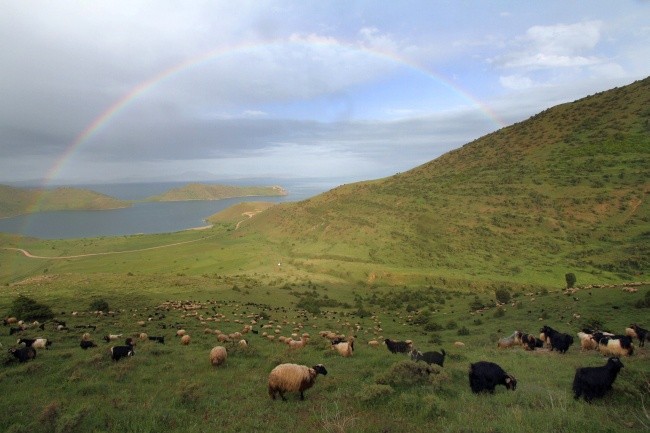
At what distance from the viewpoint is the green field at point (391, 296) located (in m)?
8.95

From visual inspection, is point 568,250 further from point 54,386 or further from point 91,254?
point 91,254

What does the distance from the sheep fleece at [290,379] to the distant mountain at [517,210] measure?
47.7 meters

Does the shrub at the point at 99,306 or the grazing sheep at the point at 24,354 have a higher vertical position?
the grazing sheep at the point at 24,354

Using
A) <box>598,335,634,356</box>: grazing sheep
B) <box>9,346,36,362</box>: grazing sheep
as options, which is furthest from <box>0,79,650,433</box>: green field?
<box>598,335,634,356</box>: grazing sheep

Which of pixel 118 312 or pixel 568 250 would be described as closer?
pixel 118 312

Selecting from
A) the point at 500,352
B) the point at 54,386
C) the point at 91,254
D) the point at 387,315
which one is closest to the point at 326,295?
the point at 387,315

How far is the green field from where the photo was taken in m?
8.95

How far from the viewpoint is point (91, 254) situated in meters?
110

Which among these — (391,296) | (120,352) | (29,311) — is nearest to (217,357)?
(120,352)

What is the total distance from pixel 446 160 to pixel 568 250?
5379 centimetres

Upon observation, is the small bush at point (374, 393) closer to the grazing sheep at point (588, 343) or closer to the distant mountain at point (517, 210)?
the grazing sheep at point (588, 343)

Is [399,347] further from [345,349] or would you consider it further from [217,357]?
[217,357]

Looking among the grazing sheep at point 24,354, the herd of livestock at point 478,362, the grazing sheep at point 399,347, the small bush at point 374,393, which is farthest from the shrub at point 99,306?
the small bush at point 374,393

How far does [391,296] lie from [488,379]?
37.4m
